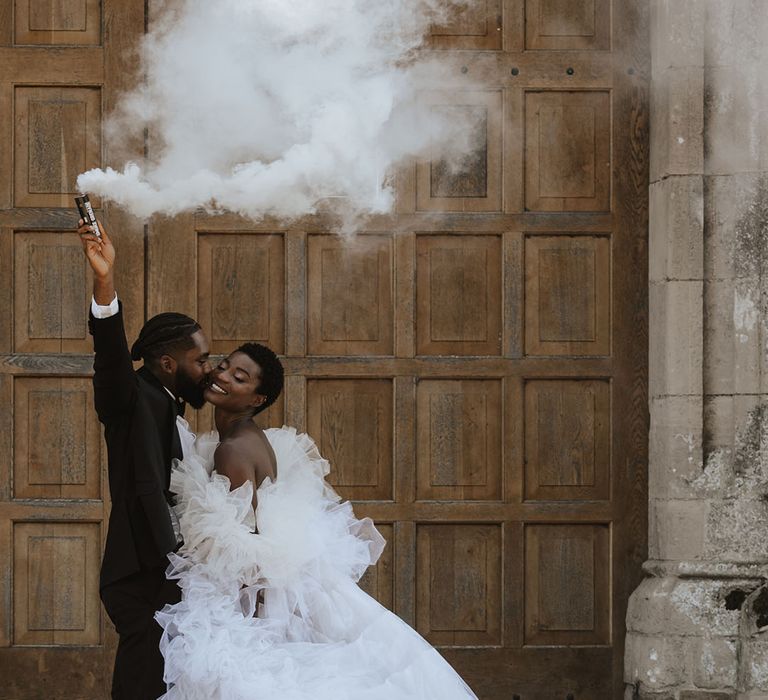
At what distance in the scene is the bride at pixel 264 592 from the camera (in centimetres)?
446

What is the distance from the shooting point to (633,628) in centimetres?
605

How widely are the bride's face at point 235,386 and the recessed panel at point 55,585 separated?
1.82 meters

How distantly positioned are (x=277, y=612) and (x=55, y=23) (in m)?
3.11

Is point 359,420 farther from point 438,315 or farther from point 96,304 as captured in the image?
point 96,304

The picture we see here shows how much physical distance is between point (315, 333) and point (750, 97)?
2.17m

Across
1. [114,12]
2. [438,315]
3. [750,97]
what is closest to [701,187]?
[750,97]

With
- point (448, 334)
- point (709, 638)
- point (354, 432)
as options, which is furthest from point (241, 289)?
point (709, 638)

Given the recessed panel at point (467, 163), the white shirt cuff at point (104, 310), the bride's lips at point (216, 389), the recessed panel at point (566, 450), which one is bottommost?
the recessed panel at point (566, 450)

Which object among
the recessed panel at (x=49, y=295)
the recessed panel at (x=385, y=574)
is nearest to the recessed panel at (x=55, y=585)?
the recessed panel at (x=49, y=295)

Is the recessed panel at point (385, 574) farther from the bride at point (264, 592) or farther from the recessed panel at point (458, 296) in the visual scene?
the bride at point (264, 592)

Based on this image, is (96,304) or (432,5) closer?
(96,304)

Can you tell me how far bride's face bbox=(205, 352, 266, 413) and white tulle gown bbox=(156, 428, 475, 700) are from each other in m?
0.24

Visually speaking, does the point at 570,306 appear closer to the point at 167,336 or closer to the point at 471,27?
the point at 471,27

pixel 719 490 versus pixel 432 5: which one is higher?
pixel 432 5
